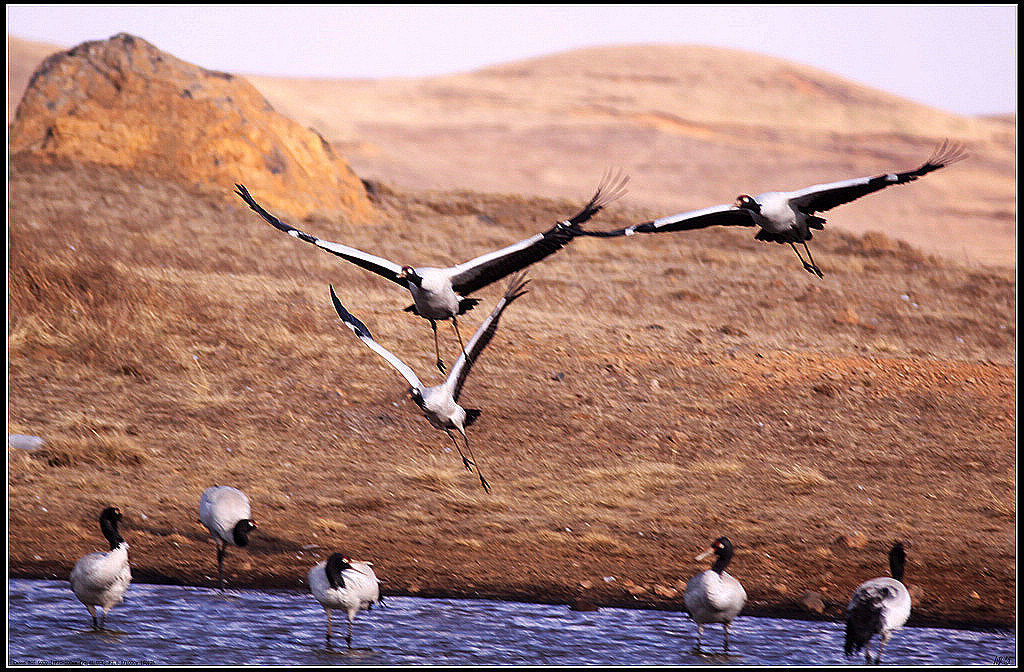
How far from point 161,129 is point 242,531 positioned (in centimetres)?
1700

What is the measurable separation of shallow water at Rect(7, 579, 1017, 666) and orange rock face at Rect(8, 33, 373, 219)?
51.5ft

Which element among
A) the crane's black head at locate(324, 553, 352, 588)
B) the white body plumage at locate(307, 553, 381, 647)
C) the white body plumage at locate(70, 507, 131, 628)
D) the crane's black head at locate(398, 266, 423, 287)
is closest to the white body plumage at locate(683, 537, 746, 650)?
the white body plumage at locate(307, 553, 381, 647)

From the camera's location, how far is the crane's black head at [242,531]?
10.2 metres

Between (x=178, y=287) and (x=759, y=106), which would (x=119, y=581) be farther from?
(x=759, y=106)

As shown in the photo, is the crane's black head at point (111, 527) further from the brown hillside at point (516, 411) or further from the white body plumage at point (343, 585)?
the white body plumage at point (343, 585)

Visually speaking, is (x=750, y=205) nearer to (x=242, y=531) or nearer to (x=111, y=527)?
(x=242, y=531)

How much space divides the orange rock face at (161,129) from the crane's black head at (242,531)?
15153 mm

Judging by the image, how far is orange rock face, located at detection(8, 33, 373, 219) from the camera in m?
25.0

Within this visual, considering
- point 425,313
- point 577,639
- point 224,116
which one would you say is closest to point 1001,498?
point 577,639

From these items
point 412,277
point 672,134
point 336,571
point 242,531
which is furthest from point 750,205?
point 672,134

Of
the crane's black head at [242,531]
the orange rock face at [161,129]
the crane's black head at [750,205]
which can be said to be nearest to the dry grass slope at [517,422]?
the crane's black head at [242,531]

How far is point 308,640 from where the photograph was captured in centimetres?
931

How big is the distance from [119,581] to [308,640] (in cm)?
153

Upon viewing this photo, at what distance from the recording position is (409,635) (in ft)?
30.9
